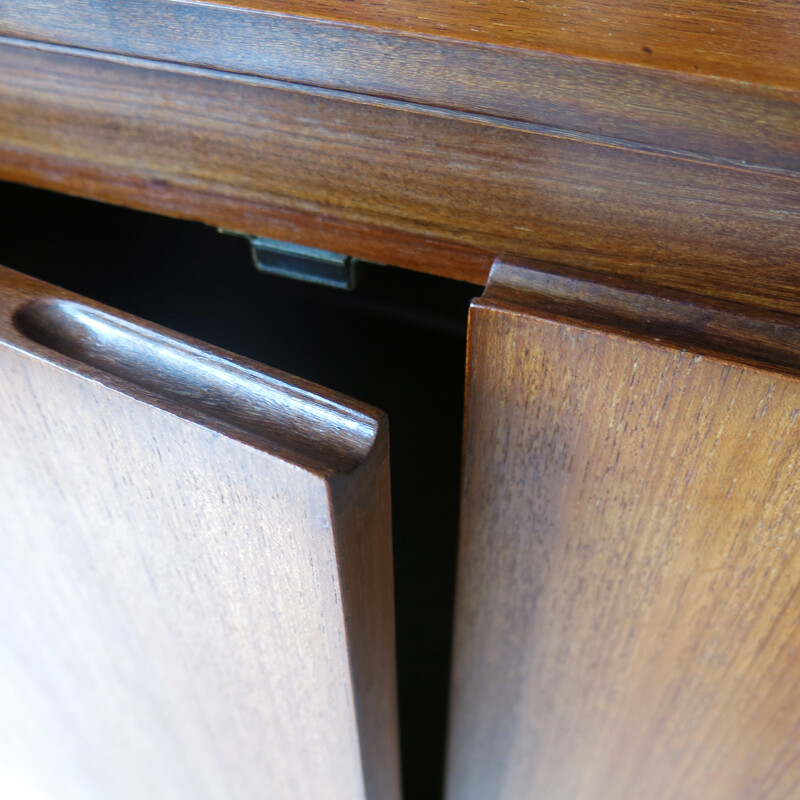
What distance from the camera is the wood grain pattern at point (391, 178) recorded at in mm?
192

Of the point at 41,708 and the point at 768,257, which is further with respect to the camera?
the point at 41,708

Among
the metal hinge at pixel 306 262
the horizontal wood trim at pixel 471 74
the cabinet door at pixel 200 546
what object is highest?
the metal hinge at pixel 306 262

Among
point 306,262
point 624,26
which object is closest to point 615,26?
point 624,26

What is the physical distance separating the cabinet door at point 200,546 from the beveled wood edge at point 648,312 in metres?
0.05

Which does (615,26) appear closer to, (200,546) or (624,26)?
(624,26)

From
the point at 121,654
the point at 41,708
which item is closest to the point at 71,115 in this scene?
the point at 121,654

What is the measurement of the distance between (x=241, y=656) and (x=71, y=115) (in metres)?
0.19

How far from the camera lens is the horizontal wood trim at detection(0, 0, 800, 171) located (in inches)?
Answer: 6.7

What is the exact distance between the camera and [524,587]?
0.27m

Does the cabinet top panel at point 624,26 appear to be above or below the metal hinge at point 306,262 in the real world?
below

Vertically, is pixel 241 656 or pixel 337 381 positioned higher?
pixel 337 381

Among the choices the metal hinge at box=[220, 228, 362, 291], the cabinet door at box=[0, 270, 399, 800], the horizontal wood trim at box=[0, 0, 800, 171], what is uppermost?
the metal hinge at box=[220, 228, 362, 291]

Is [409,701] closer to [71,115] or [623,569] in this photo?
[623,569]

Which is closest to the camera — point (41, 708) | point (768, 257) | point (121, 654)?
point (768, 257)
